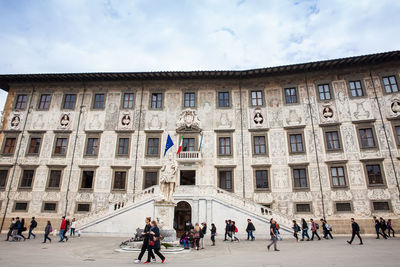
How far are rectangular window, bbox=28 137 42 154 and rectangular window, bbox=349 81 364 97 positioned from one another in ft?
93.5

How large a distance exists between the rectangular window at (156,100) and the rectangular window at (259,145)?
Result: 31.2 feet

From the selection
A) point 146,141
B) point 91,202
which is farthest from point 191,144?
point 91,202

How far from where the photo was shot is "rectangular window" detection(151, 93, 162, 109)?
24.2m

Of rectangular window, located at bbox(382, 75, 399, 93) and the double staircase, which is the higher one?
rectangular window, located at bbox(382, 75, 399, 93)

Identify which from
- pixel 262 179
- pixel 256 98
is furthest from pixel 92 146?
pixel 256 98

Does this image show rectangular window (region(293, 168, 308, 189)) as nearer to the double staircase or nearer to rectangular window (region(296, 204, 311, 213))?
rectangular window (region(296, 204, 311, 213))

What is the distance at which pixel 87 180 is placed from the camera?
22188 millimetres

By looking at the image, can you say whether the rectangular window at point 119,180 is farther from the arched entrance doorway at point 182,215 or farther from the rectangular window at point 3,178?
the rectangular window at point 3,178

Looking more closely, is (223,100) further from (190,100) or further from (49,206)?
(49,206)

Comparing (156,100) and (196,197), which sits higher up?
(156,100)

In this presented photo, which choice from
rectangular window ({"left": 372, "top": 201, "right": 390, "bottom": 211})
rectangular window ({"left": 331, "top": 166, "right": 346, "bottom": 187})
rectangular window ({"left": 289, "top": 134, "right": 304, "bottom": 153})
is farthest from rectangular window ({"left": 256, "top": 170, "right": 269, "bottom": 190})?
rectangular window ({"left": 372, "top": 201, "right": 390, "bottom": 211})

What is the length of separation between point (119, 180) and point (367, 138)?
21.2 m

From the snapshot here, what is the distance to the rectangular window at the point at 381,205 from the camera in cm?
1897

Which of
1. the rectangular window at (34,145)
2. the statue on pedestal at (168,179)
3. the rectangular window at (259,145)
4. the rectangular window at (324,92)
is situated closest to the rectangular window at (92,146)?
the rectangular window at (34,145)
